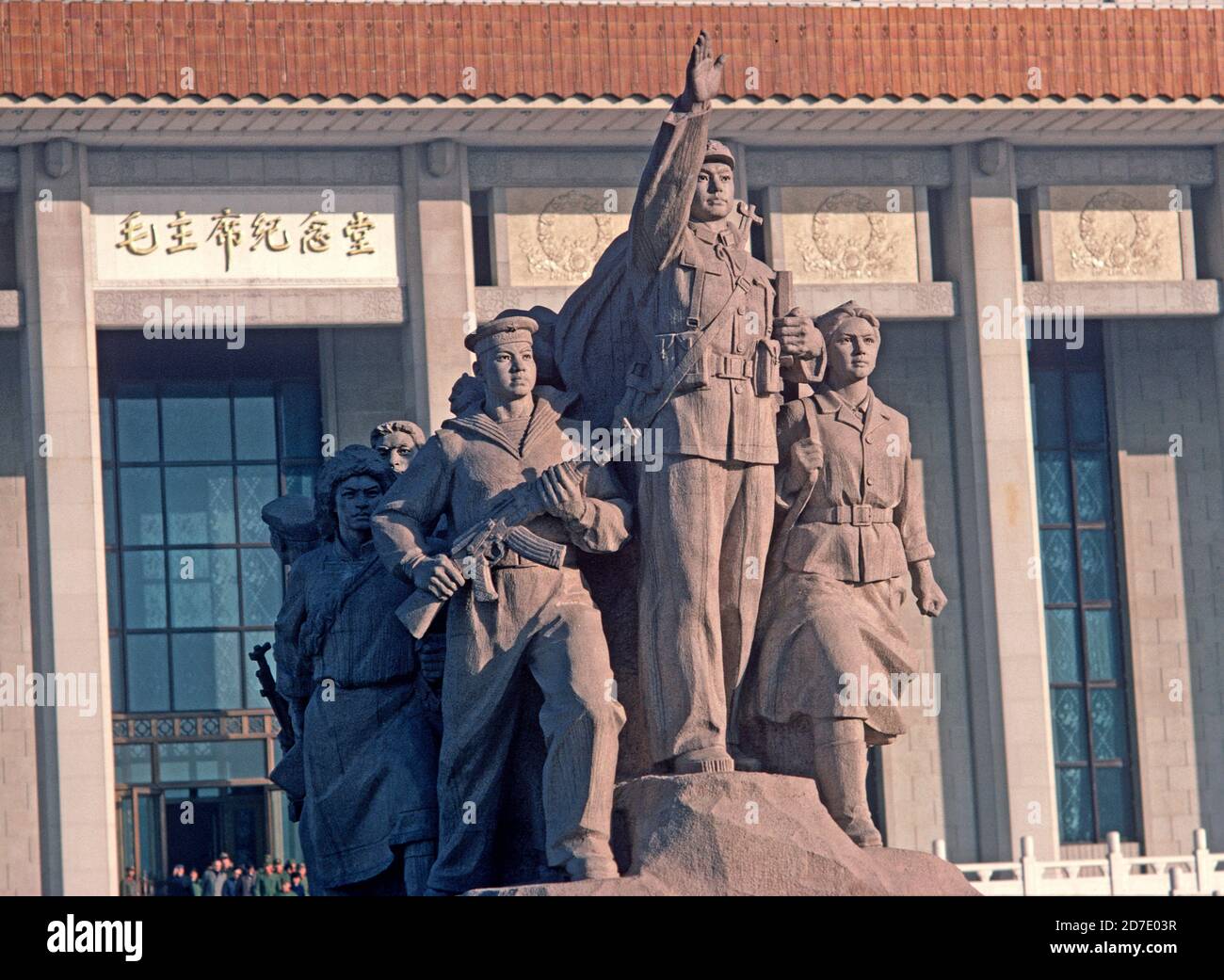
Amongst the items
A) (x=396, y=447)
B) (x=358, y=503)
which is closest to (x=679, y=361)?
(x=358, y=503)

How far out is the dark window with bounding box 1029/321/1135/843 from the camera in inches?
1175

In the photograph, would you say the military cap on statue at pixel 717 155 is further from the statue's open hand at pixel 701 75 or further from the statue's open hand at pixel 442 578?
the statue's open hand at pixel 442 578

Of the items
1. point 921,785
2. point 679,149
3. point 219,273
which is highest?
point 219,273

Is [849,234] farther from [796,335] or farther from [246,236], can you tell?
[796,335]

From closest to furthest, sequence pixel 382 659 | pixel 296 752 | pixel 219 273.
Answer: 1. pixel 382 659
2. pixel 296 752
3. pixel 219 273

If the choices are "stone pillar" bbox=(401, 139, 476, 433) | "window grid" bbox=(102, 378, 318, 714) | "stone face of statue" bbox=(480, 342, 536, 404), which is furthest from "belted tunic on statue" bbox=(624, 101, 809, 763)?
"window grid" bbox=(102, 378, 318, 714)

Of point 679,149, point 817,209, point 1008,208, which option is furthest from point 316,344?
point 679,149

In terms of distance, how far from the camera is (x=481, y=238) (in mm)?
27922

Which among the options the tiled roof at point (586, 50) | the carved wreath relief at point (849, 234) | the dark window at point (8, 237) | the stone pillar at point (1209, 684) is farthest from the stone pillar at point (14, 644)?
the stone pillar at point (1209, 684)

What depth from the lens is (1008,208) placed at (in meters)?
27.8

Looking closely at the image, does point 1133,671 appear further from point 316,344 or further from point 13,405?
point 13,405

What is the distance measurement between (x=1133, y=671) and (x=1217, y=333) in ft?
12.2

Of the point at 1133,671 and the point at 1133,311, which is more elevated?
the point at 1133,311
